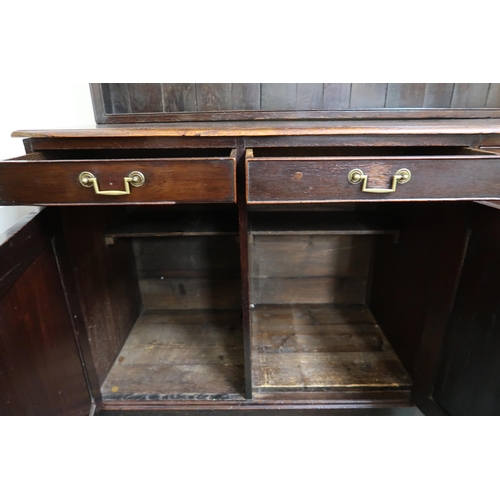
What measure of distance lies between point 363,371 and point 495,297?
54 centimetres

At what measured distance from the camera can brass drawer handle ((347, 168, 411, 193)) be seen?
0.67 meters

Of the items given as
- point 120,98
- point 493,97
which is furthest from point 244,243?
point 493,97

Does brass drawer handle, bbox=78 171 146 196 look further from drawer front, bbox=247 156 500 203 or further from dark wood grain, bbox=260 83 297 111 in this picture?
dark wood grain, bbox=260 83 297 111

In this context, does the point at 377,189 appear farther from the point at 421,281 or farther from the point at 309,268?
the point at 309,268

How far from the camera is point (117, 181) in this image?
667mm

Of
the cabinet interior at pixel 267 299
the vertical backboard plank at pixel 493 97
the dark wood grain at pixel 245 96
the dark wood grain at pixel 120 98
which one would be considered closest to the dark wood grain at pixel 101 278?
the cabinet interior at pixel 267 299

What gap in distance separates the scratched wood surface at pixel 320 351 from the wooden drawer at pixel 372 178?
0.70m

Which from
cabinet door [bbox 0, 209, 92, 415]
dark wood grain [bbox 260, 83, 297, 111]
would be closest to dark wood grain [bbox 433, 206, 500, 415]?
dark wood grain [bbox 260, 83, 297, 111]

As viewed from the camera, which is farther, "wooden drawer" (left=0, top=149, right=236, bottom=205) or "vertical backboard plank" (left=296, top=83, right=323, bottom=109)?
"vertical backboard plank" (left=296, top=83, right=323, bottom=109)

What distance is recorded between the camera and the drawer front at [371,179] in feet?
2.16

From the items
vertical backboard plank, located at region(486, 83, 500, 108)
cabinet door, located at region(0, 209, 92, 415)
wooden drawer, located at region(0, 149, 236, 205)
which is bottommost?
cabinet door, located at region(0, 209, 92, 415)

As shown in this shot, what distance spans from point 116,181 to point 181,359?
800 mm

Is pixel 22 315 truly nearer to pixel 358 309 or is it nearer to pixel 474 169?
pixel 474 169

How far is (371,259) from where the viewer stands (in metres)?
1.43
